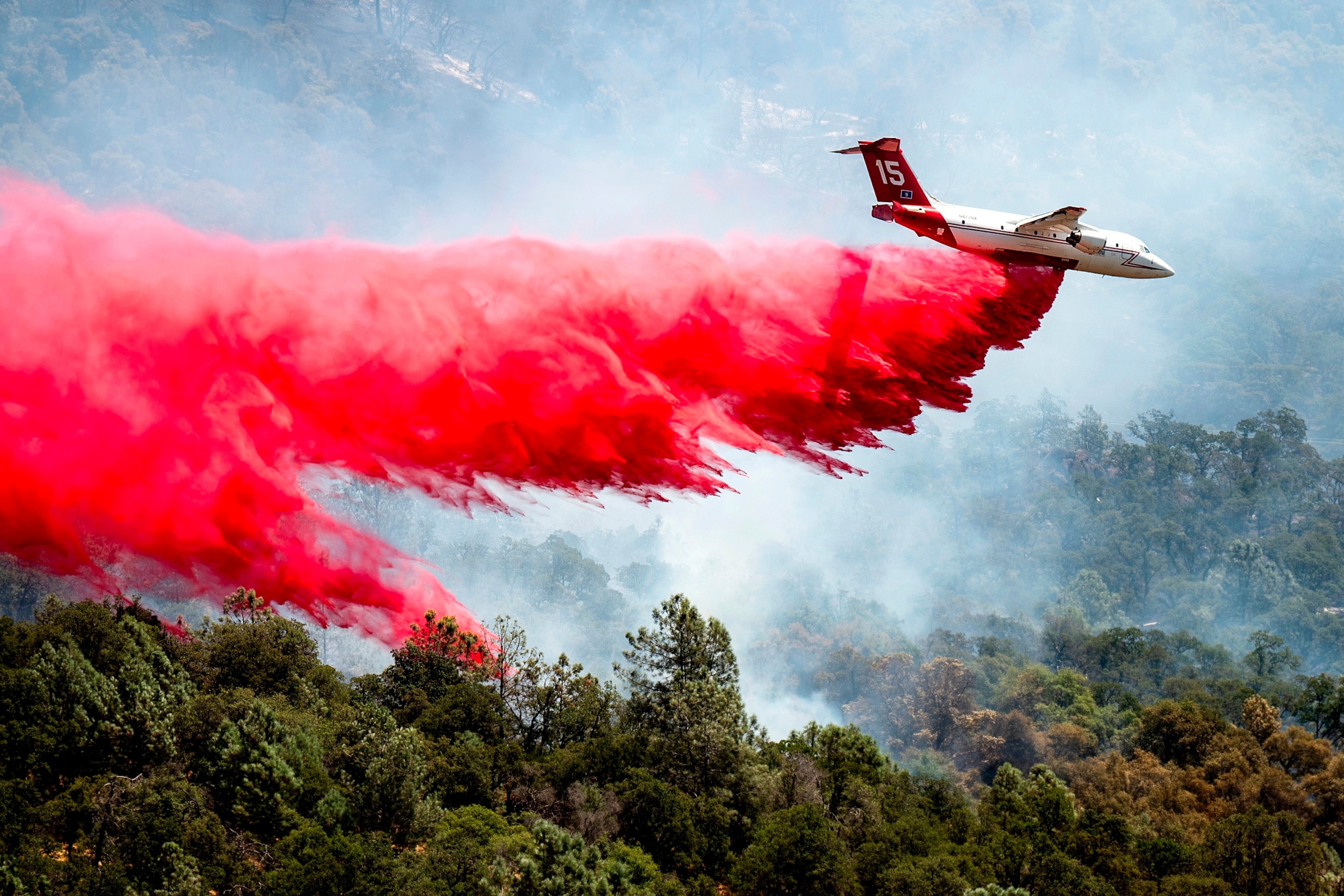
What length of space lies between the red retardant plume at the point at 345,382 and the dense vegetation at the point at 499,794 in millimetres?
6770

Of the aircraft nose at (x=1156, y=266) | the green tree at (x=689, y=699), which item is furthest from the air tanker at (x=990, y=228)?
the green tree at (x=689, y=699)

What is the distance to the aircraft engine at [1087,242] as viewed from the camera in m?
44.5

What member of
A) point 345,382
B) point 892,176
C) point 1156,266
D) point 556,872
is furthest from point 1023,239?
point 556,872

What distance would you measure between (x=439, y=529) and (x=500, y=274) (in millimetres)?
148162

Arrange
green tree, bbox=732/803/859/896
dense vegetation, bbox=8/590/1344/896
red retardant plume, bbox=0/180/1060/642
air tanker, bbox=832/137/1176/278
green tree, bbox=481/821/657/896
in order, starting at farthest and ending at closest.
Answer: air tanker, bbox=832/137/1176/278 < green tree, bbox=732/803/859/896 < dense vegetation, bbox=8/590/1344/896 < red retardant plume, bbox=0/180/1060/642 < green tree, bbox=481/821/657/896

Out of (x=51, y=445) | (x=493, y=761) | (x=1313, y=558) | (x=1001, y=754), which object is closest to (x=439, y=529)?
(x=1001, y=754)

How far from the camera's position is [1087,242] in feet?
147

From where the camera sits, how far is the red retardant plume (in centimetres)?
3750

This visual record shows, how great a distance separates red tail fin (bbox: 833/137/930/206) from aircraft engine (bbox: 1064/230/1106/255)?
16.1 feet

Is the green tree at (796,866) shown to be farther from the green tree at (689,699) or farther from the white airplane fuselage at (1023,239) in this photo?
the white airplane fuselage at (1023,239)

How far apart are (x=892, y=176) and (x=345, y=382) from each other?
769 inches

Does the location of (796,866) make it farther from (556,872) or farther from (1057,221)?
(1057,221)

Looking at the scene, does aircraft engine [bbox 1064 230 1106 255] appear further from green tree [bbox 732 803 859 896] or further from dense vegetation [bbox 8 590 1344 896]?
green tree [bbox 732 803 859 896]

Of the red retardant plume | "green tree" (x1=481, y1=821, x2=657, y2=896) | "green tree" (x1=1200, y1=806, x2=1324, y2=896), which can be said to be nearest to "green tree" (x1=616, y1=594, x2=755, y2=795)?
"green tree" (x1=481, y1=821, x2=657, y2=896)
